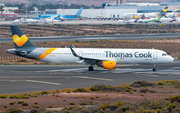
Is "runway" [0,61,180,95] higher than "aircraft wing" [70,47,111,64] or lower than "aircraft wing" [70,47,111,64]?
lower

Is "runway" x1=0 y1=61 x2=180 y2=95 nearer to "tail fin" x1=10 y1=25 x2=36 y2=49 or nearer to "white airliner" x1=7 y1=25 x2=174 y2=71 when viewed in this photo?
"white airliner" x1=7 y1=25 x2=174 y2=71

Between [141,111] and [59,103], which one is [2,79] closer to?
[59,103]

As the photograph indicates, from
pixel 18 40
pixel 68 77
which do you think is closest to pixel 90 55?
pixel 68 77

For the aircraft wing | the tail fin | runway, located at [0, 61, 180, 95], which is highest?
the tail fin

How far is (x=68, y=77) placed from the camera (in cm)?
4056

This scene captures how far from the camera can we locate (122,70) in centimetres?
4797

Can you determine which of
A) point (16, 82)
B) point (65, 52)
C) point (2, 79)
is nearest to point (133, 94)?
point (16, 82)

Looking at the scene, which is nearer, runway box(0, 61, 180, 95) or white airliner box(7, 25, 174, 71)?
runway box(0, 61, 180, 95)

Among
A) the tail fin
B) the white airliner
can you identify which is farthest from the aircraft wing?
the tail fin

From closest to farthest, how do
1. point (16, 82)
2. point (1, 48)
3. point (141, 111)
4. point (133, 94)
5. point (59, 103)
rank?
point (141, 111)
point (59, 103)
point (133, 94)
point (16, 82)
point (1, 48)

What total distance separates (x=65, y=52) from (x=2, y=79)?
518 inches

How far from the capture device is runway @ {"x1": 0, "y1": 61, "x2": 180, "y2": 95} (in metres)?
33.5

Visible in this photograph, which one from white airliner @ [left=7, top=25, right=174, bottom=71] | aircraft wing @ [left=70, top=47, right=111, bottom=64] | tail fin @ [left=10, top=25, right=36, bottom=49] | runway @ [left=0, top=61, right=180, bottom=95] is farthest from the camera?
tail fin @ [left=10, top=25, right=36, bottom=49]

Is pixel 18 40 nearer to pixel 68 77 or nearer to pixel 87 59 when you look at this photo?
pixel 87 59
